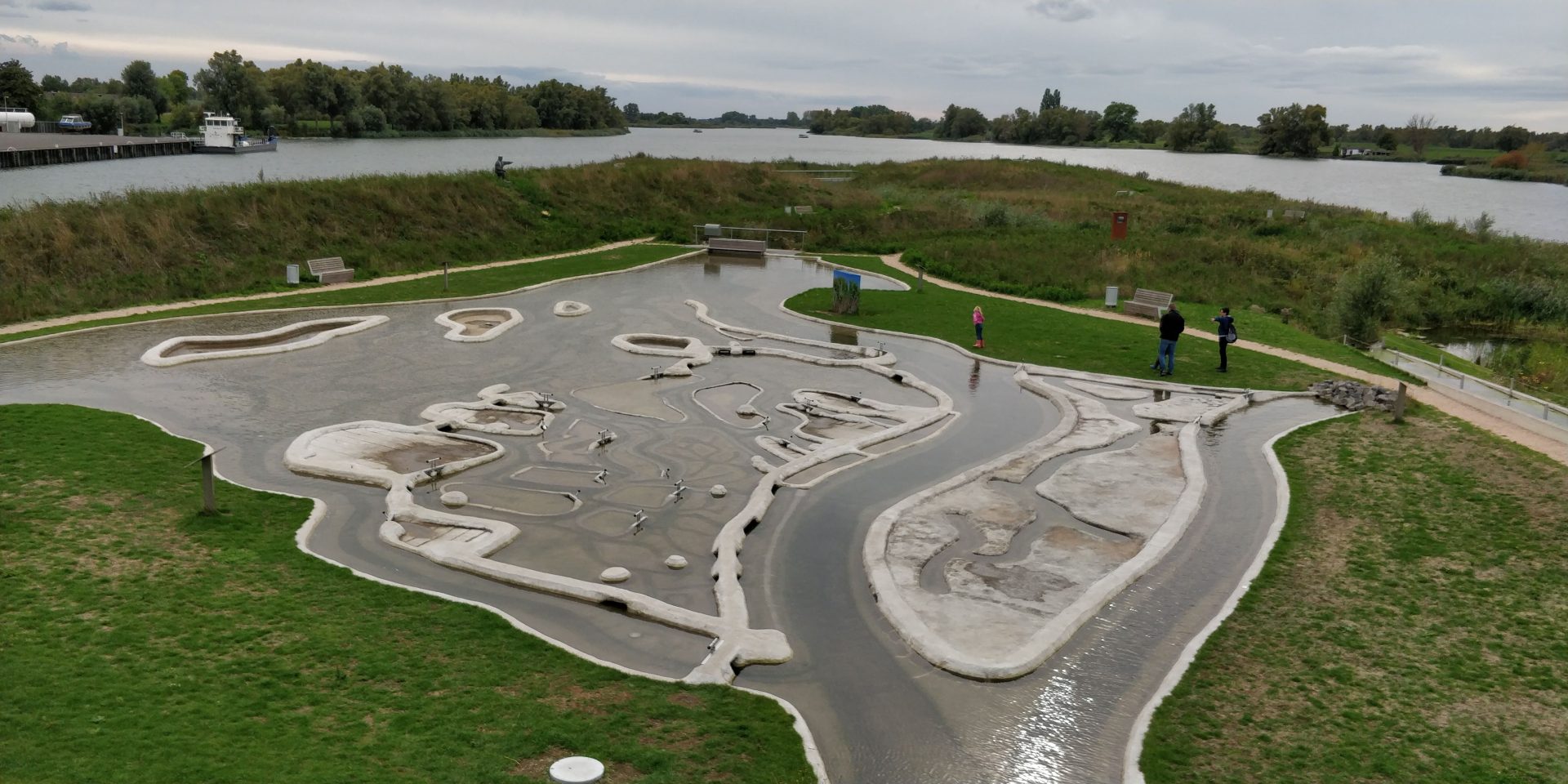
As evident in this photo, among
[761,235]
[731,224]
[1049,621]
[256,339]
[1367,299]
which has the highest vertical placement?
[731,224]

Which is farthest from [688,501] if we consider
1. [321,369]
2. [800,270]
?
[800,270]

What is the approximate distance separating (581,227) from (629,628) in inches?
1579

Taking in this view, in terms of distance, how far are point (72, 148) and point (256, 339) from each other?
227 ft

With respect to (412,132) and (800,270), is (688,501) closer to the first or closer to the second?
(800,270)

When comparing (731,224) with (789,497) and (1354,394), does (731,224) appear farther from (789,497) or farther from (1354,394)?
(789,497)

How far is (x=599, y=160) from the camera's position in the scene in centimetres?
8388

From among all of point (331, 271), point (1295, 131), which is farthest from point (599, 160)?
point (1295, 131)

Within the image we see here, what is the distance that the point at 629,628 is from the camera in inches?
471

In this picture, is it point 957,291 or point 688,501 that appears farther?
point 957,291

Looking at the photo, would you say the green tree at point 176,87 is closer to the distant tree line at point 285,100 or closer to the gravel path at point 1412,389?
the distant tree line at point 285,100

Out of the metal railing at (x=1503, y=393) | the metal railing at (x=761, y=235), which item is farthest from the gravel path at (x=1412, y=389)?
the metal railing at (x=761, y=235)

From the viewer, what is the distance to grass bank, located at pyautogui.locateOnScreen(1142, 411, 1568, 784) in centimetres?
948

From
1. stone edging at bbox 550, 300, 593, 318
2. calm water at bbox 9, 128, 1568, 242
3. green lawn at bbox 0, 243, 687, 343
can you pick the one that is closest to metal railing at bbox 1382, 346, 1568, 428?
stone edging at bbox 550, 300, 593, 318

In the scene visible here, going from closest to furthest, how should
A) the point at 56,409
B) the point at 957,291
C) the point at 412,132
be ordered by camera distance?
1. the point at 56,409
2. the point at 957,291
3. the point at 412,132
